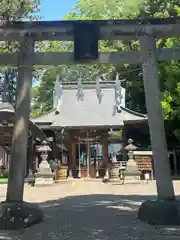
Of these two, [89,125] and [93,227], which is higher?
[89,125]

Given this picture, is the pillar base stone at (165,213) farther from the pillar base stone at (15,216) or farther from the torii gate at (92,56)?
the pillar base stone at (15,216)

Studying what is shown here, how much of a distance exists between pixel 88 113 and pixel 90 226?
58.4 feet

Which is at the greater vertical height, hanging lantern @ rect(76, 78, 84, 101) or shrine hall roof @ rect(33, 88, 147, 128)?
hanging lantern @ rect(76, 78, 84, 101)

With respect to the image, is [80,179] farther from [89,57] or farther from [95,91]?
[89,57]

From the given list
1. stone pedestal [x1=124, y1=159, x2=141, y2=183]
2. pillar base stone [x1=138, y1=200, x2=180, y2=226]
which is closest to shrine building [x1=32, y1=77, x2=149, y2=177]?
stone pedestal [x1=124, y1=159, x2=141, y2=183]

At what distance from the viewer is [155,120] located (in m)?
6.69

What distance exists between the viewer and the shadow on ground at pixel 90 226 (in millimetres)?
5434

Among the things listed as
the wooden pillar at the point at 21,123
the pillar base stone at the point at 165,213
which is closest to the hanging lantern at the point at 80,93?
the wooden pillar at the point at 21,123

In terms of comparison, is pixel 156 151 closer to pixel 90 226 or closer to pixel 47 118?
pixel 90 226

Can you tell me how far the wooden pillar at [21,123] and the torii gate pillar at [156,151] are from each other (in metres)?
2.34

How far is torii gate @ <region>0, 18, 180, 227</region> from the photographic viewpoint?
6562 millimetres

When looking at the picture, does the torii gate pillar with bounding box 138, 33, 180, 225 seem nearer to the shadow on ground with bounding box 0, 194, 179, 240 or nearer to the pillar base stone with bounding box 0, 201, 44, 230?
the shadow on ground with bounding box 0, 194, 179, 240

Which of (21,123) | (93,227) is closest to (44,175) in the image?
(21,123)

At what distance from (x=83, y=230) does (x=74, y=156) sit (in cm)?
1740
